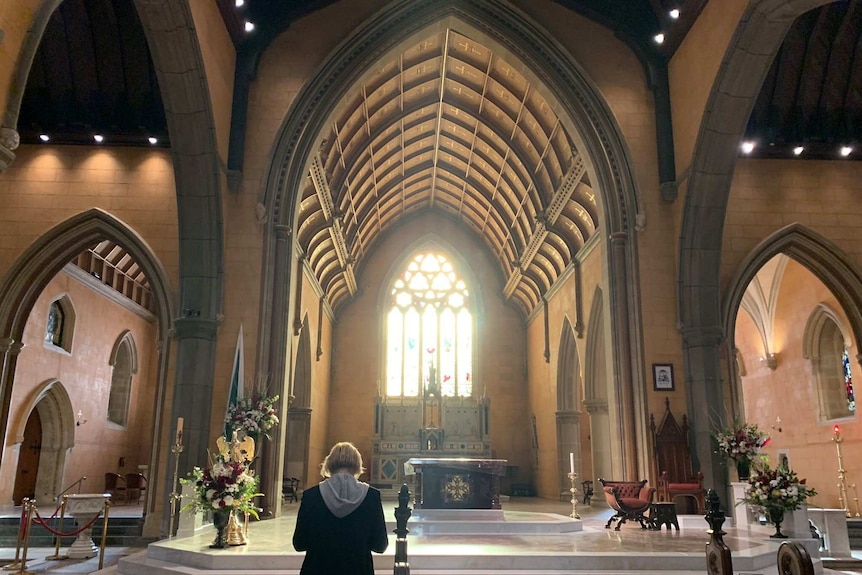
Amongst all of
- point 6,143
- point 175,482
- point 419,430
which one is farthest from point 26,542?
point 419,430

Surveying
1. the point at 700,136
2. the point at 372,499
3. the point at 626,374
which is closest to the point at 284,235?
the point at 626,374

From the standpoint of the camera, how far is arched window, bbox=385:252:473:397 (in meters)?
22.8

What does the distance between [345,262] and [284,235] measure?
25.8 ft

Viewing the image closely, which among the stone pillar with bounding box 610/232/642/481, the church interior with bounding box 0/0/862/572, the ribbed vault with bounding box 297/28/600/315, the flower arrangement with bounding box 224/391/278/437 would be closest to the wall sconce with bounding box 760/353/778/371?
the church interior with bounding box 0/0/862/572

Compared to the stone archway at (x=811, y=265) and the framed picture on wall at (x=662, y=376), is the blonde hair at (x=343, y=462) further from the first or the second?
the stone archway at (x=811, y=265)

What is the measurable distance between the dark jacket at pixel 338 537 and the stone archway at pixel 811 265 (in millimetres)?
10278

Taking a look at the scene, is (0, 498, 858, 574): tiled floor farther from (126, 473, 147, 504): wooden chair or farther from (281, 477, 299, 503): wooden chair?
(126, 473, 147, 504): wooden chair

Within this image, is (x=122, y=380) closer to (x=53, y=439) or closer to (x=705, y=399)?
(x=53, y=439)

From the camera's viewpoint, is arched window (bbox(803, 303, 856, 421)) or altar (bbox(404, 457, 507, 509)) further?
arched window (bbox(803, 303, 856, 421))

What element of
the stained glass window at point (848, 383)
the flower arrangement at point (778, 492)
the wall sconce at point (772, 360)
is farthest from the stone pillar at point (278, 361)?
the wall sconce at point (772, 360)

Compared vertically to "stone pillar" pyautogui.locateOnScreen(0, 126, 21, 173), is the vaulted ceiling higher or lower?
higher

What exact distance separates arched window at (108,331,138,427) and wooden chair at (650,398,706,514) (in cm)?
1486

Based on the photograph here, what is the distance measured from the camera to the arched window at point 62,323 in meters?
16.8

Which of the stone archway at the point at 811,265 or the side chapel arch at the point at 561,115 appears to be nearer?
the side chapel arch at the point at 561,115
